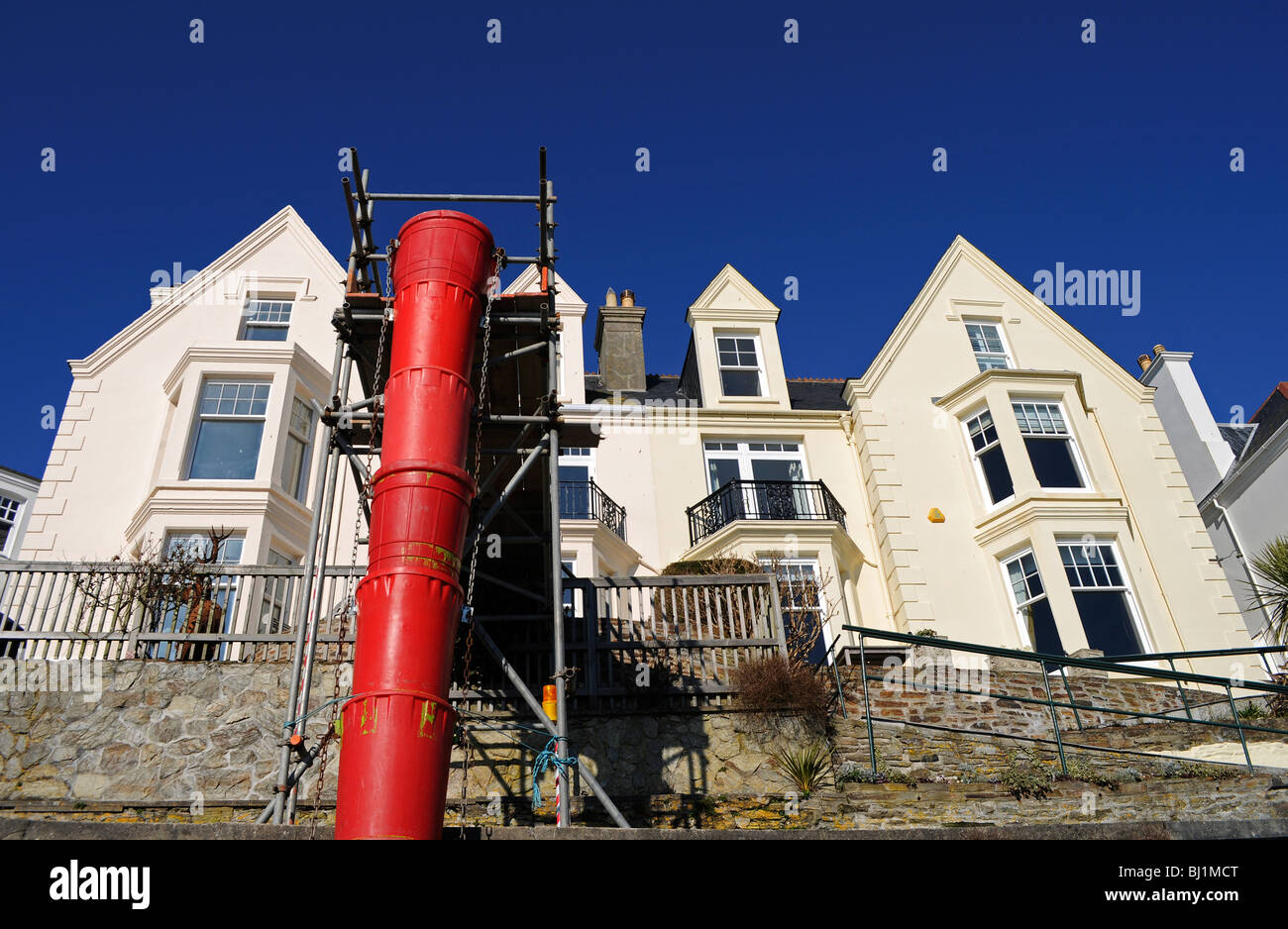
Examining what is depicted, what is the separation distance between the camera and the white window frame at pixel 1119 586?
1723 centimetres

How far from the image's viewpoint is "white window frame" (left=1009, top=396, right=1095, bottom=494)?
19.2m

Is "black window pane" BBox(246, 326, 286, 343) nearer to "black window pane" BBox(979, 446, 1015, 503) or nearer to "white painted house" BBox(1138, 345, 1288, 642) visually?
"black window pane" BBox(979, 446, 1015, 503)

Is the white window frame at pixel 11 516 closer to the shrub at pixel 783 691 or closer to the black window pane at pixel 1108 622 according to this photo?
the shrub at pixel 783 691

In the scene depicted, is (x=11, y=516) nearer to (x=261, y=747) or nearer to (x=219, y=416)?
(x=219, y=416)

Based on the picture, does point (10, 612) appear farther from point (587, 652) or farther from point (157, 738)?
point (587, 652)

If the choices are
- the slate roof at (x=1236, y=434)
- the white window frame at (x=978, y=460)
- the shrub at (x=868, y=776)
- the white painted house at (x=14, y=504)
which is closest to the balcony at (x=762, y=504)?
the white window frame at (x=978, y=460)

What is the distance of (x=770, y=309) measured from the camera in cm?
2395

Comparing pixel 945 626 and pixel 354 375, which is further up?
pixel 354 375

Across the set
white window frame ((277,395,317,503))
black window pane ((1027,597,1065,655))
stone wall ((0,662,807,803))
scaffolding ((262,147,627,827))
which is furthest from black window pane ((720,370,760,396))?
stone wall ((0,662,807,803))

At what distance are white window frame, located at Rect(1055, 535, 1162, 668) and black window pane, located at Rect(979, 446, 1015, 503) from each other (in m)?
1.61

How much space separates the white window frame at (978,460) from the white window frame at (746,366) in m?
4.83

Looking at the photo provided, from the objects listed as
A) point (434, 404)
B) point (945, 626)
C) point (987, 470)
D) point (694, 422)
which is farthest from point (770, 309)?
point (434, 404)
